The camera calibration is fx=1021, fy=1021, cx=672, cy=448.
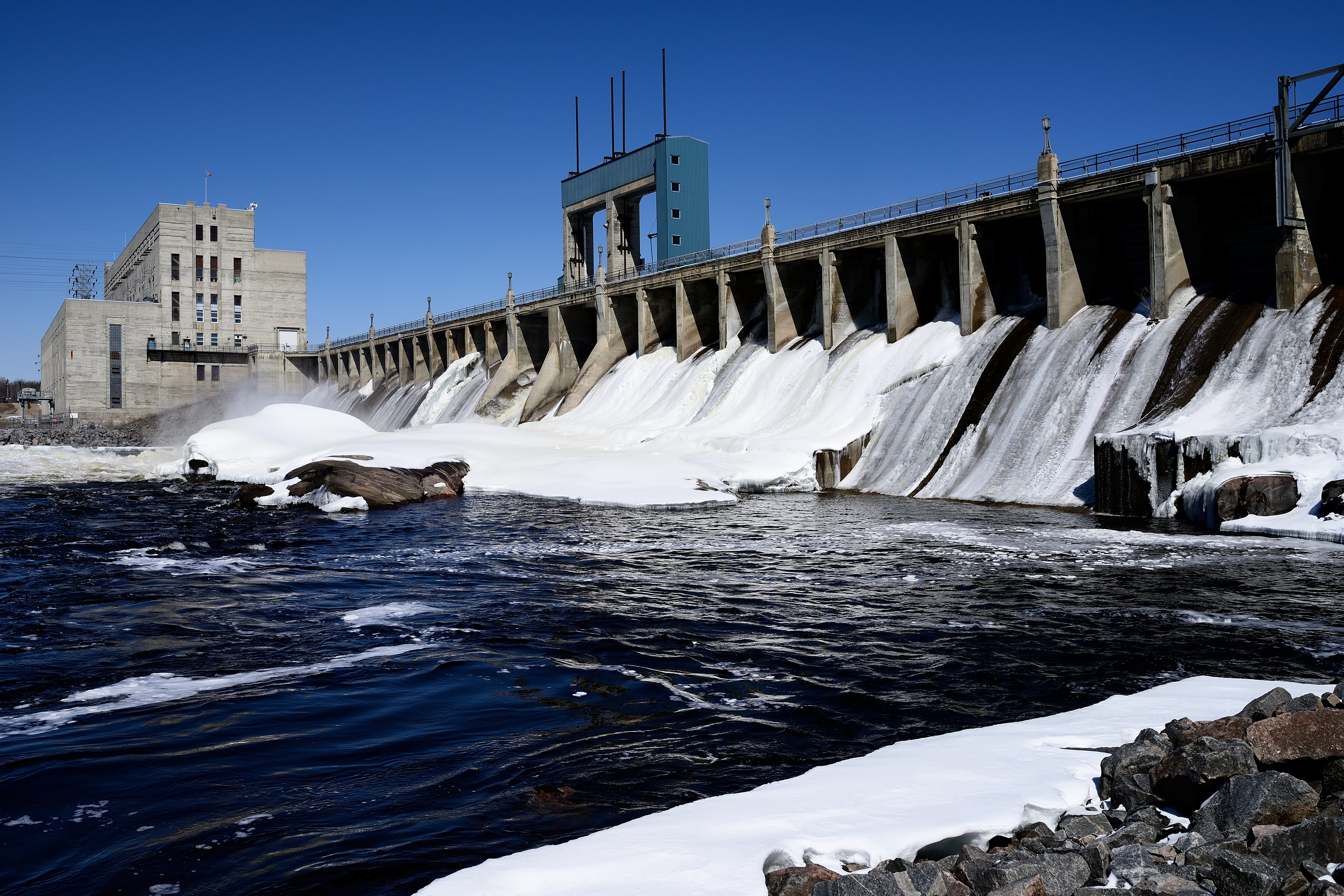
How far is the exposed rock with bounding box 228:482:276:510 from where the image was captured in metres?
29.2

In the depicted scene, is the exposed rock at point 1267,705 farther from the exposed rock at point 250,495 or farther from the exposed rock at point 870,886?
the exposed rock at point 250,495

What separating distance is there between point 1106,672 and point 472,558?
1200cm

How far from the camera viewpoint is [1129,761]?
6.10 m

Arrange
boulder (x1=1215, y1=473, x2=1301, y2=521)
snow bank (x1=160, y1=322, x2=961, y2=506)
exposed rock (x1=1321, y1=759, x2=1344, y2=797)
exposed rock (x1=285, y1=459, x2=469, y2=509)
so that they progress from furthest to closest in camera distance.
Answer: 1. snow bank (x1=160, y1=322, x2=961, y2=506)
2. exposed rock (x1=285, y1=459, x2=469, y2=509)
3. boulder (x1=1215, y1=473, x2=1301, y2=521)
4. exposed rock (x1=1321, y1=759, x2=1344, y2=797)

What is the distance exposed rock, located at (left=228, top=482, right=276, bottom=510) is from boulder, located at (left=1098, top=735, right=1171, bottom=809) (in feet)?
88.1

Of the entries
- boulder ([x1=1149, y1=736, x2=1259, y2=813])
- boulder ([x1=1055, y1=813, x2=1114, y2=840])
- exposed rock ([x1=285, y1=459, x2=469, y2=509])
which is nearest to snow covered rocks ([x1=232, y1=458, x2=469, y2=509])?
exposed rock ([x1=285, y1=459, x2=469, y2=509])

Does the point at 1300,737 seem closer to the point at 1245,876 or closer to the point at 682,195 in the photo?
the point at 1245,876

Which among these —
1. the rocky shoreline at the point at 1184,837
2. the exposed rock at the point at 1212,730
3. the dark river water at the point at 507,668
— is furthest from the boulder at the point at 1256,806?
the dark river water at the point at 507,668

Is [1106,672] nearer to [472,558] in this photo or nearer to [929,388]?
[472,558]

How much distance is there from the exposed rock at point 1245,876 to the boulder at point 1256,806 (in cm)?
50

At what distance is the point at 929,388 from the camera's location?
34.0m

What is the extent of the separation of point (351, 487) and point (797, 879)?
86.8 ft

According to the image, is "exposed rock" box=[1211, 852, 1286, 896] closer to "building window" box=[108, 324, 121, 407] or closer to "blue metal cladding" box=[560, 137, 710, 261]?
"blue metal cladding" box=[560, 137, 710, 261]

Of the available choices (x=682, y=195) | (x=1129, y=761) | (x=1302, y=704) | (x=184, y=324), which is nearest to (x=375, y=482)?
(x=1129, y=761)
